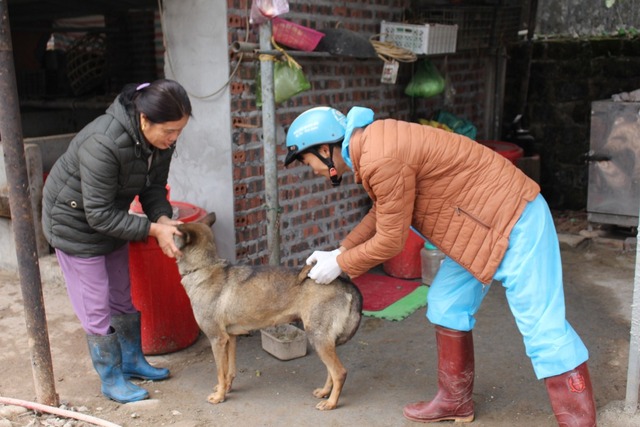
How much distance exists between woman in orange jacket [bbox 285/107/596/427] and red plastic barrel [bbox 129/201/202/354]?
4.88 ft

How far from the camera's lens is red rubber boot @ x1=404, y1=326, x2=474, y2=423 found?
3955mm

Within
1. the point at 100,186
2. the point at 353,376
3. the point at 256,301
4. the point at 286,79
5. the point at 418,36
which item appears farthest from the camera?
the point at 418,36

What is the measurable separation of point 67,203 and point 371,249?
68.7 inches

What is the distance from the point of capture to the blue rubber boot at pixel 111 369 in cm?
407

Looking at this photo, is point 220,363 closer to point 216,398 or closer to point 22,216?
point 216,398

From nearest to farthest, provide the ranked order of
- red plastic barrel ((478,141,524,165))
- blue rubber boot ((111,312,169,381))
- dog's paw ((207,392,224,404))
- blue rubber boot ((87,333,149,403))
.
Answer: blue rubber boot ((87,333,149,403)) → dog's paw ((207,392,224,404)) → blue rubber boot ((111,312,169,381)) → red plastic barrel ((478,141,524,165))

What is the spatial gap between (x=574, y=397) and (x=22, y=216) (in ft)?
9.96

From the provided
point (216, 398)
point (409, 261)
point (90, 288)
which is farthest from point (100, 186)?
point (409, 261)

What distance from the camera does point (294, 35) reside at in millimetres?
5016

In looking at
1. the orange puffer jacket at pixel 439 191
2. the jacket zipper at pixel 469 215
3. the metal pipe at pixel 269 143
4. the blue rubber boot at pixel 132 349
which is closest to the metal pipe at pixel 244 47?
the metal pipe at pixel 269 143

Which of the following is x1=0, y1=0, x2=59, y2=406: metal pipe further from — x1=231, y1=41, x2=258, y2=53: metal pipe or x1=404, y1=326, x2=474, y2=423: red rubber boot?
x1=404, y1=326, x2=474, y2=423: red rubber boot

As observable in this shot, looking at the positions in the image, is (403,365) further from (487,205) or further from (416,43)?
(416,43)

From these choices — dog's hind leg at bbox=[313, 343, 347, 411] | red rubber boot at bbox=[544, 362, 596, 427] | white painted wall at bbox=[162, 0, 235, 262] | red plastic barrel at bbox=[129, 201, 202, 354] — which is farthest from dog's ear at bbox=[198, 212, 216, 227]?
red rubber boot at bbox=[544, 362, 596, 427]

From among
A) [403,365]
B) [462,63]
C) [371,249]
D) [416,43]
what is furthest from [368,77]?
[371,249]
